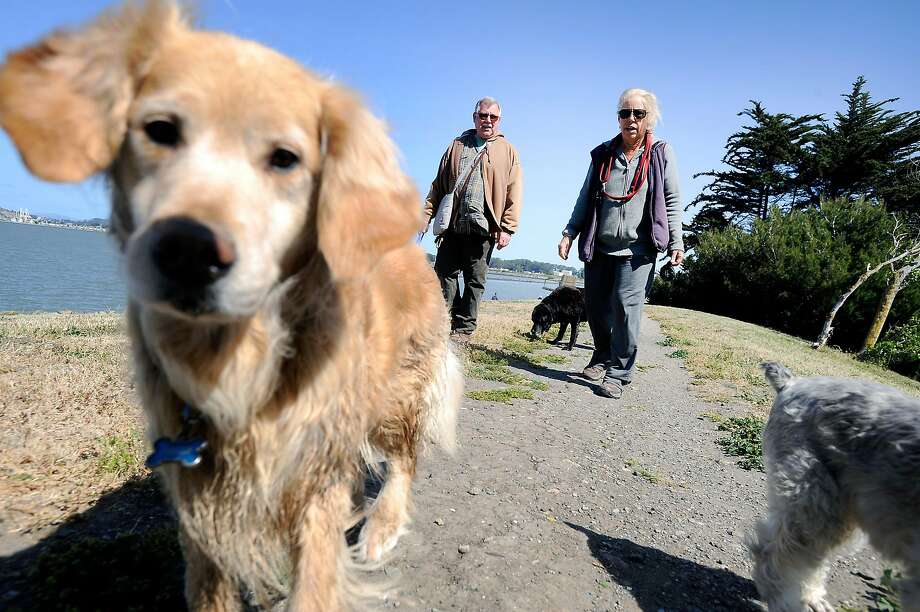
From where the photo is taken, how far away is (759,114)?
41.1 m

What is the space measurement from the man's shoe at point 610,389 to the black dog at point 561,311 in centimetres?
379

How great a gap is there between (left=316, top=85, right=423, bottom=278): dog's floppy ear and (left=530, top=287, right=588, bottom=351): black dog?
8.76 m

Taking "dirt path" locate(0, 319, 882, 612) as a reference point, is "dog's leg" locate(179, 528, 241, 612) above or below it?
above

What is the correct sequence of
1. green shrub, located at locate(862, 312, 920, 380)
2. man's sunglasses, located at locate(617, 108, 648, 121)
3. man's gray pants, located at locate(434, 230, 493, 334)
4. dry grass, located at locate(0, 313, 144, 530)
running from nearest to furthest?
dry grass, located at locate(0, 313, 144, 530) < man's sunglasses, located at locate(617, 108, 648, 121) < man's gray pants, located at locate(434, 230, 493, 334) < green shrub, located at locate(862, 312, 920, 380)

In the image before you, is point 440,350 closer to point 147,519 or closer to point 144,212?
point 147,519

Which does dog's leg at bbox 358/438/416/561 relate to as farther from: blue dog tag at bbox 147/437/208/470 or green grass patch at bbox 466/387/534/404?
green grass patch at bbox 466/387/534/404

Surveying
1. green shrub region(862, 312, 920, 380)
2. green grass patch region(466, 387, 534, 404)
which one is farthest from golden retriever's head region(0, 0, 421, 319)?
green shrub region(862, 312, 920, 380)

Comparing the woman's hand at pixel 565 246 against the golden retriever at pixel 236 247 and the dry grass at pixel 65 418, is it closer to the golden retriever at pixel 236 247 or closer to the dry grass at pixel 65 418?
the dry grass at pixel 65 418

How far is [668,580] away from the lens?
271cm

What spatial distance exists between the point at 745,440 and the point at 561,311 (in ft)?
18.0

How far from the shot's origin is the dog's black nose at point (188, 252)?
1.35m

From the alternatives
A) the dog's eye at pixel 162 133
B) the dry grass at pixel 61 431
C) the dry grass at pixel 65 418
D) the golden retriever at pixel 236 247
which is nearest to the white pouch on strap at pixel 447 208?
the dry grass at pixel 65 418

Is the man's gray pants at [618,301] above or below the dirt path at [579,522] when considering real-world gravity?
above

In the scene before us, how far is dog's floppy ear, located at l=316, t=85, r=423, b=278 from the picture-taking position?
1679 millimetres
